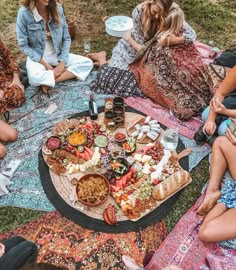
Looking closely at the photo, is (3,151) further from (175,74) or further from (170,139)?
(175,74)

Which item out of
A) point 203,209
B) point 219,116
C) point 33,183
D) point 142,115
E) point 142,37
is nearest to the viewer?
point 203,209

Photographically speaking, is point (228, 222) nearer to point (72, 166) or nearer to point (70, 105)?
point (72, 166)

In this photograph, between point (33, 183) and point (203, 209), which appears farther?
point (33, 183)

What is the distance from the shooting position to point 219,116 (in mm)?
3807

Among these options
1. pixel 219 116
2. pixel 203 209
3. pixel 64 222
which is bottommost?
A: pixel 64 222

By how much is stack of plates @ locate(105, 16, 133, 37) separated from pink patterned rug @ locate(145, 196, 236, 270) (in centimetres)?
351

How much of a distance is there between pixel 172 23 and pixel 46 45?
1.73 m

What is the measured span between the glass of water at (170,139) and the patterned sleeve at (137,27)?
4.91 ft

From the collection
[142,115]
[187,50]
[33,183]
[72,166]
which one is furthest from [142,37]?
[33,183]

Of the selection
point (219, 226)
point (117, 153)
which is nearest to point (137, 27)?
point (117, 153)

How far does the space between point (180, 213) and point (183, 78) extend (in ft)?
5.91

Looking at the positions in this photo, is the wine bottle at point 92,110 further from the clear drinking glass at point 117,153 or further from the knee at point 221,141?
the knee at point 221,141

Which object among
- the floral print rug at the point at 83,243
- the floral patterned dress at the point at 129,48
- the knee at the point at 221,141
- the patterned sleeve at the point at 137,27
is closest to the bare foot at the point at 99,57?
the floral patterned dress at the point at 129,48

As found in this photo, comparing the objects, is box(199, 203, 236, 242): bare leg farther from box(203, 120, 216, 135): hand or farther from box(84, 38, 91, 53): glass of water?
box(84, 38, 91, 53): glass of water
